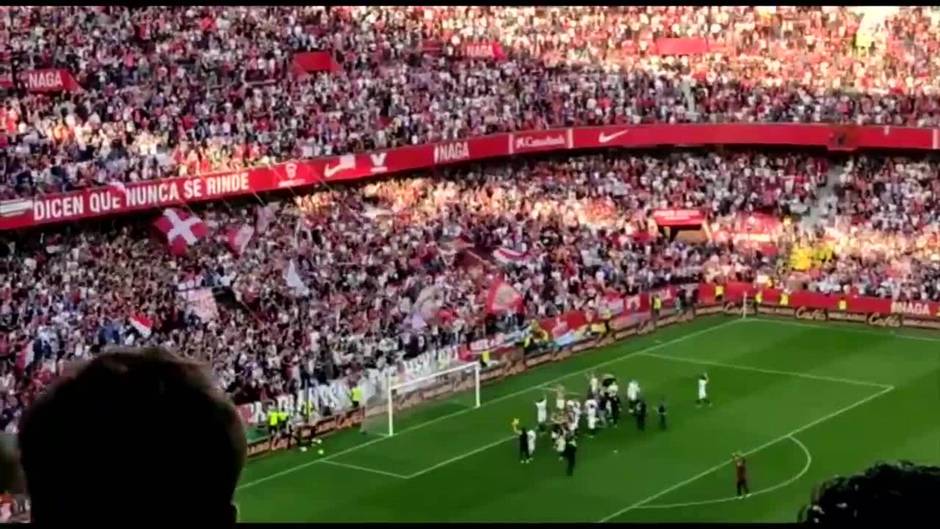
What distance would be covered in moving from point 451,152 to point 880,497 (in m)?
37.4

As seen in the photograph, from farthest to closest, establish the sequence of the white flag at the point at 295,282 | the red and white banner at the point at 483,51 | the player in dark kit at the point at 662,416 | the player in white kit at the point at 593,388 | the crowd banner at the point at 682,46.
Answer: the crowd banner at the point at 682,46 < the red and white banner at the point at 483,51 < the white flag at the point at 295,282 < the player in white kit at the point at 593,388 < the player in dark kit at the point at 662,416

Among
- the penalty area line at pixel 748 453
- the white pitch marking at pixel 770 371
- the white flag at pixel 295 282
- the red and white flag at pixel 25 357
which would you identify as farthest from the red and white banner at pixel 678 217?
the red and white flag at pixel 25 357

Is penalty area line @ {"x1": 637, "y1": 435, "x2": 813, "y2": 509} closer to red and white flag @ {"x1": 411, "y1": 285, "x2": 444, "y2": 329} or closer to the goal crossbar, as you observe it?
the goal crossbar

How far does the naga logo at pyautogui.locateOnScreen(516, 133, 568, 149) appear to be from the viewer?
41.4m

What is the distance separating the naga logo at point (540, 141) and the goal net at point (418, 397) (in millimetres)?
12334

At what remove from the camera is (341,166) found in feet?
117

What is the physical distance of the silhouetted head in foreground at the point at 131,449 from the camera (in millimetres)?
1788

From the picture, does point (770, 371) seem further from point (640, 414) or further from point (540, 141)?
point (540, 141)

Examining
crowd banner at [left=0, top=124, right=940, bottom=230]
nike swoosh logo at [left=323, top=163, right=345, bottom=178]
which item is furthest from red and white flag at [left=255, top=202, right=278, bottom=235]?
nike swoosh logo at [left=323, top=163, right=345, bottom=178]

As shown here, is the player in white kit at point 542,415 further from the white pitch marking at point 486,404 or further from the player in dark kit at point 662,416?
the player in dark kit at point 662,416

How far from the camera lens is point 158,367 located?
6.13 ft

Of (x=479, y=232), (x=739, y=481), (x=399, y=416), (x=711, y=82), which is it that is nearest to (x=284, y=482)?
(x=399, y=416)

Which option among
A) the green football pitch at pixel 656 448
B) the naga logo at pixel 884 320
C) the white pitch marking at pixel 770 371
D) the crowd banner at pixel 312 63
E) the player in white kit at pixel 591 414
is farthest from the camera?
the crowd banner at pixel 312 63

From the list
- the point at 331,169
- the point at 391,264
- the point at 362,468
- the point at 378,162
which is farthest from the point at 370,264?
the point at 362,468
